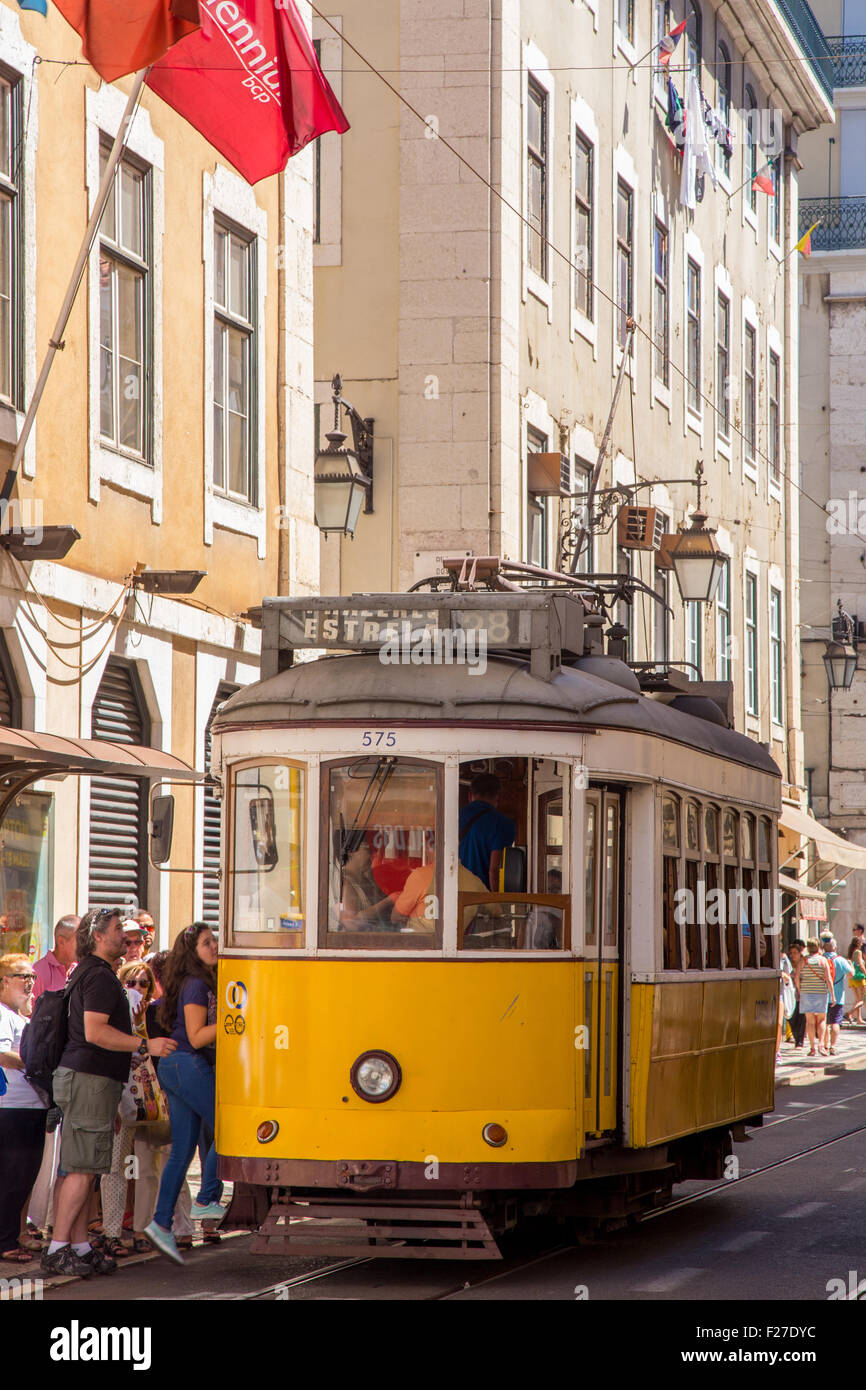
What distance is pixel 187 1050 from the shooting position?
11828 millimetres

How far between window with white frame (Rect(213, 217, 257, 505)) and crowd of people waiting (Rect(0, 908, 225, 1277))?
21.6ft

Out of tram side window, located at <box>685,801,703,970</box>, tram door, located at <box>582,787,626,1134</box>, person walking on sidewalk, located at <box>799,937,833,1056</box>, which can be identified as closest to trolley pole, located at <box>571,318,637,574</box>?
tram side window, located at <box>685,801,703,970</box>

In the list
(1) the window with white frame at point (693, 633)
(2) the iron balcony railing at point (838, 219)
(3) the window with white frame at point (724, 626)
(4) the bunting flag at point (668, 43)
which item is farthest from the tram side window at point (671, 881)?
(2) the iron balcony railing at point (838, 219)

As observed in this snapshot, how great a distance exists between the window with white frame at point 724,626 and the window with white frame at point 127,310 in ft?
56.0

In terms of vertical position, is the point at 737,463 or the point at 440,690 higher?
the point at 737,463

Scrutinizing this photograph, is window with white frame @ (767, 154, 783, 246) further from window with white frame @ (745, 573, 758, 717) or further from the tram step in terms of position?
the tram step

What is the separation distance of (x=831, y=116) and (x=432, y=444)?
57.9 feet

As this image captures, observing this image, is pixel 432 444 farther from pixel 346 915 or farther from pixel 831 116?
pixel 831 116

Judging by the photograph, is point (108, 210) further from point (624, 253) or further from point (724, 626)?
point (724, 626)

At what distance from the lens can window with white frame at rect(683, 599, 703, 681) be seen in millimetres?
31312

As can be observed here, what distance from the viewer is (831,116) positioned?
38.2 m

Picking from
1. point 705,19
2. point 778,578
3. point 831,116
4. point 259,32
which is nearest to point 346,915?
point 259,32

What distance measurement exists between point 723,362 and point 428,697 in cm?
2399

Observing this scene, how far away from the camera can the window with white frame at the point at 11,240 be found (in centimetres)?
1470
